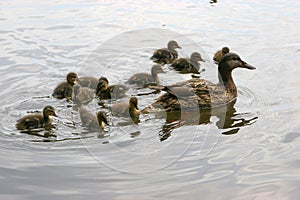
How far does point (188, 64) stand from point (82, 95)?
5.31 feet

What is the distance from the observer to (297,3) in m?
8.23

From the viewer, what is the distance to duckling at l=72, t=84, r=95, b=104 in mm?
4520

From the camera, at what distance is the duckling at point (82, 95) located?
4520 millimetres

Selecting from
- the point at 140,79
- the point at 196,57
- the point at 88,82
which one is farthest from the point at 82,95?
the point at 196,57

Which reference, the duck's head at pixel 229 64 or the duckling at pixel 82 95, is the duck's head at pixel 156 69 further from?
the duckling at pixel 82 95

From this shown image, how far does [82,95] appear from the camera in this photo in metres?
4.53

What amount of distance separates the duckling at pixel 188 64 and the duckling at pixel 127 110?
63.0 inches

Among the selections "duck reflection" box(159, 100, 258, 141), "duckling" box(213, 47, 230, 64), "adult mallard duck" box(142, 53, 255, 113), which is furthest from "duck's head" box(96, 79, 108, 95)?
"duckling" box(213, 47, 230, 64)

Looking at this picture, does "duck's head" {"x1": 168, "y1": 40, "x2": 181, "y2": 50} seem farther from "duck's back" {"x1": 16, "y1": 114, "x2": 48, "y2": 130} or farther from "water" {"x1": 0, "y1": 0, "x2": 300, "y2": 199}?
"duck's back" {"x1": 16, "y1": 114, "x2": 48, "y2": 130}

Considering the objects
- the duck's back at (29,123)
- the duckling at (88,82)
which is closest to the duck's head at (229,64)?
the duckling at (88,82)

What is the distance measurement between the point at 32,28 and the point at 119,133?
3.66m

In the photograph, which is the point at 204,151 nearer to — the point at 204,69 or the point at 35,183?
the point at 35,183

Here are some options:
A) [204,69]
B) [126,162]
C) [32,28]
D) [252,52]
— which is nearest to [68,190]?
[126,162]

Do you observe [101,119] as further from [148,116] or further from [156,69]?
[156,69]
